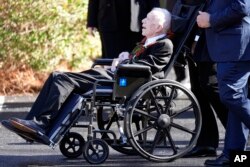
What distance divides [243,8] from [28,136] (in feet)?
5.82

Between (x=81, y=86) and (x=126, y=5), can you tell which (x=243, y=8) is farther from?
(x=126, y=5)

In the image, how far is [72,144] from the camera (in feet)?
23.5

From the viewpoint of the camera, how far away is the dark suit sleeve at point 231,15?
648cm

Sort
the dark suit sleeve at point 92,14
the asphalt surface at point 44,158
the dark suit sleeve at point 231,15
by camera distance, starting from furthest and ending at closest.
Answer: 1. the dark suit sleeve at point 92,14
2. the asphalt surface at point 44,158
3. the dark suit sleeve at point 231,15

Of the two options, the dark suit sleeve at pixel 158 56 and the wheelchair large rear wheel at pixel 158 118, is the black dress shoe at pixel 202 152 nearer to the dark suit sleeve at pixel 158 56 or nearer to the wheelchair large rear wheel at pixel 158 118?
the wheelchair large rear wheel at pixel 158 118

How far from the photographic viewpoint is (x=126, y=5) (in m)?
8.86

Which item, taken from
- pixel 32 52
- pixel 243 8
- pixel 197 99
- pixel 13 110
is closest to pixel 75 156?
pixel 197 99

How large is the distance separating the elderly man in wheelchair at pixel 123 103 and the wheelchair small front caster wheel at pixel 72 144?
233 mm

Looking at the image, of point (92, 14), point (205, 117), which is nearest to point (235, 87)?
point (205, 117)

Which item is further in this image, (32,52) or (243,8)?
(32,52)

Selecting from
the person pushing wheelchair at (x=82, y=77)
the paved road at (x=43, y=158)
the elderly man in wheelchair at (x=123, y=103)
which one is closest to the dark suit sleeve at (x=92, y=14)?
the paved road at (x=43, y=158)

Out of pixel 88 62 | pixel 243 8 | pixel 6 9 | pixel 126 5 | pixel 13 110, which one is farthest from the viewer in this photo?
pixel 88 62

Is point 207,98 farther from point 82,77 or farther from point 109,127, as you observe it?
point 82,77

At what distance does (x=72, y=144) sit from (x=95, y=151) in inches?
13.0
